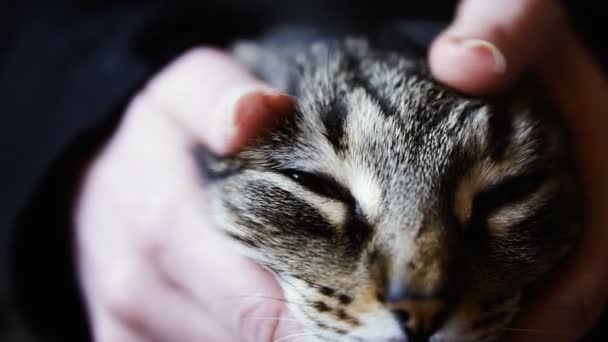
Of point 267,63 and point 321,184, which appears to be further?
point 267,63

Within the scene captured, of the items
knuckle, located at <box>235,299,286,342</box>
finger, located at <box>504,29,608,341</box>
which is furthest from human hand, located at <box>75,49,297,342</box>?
finger, located at <box>504,29,608,341</box>

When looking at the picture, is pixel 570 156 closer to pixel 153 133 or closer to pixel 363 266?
pixel 363 266

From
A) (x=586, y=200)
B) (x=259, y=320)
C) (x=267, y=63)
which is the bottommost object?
(x=259, y=320)

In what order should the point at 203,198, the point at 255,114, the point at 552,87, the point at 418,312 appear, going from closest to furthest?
the point at 418,312 < the point at 255,114 < the point at 203,198 < the point at 552,87

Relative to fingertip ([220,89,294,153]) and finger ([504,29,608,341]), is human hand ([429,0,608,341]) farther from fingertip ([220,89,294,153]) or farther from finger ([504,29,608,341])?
fingertip ([220,89,294,153])

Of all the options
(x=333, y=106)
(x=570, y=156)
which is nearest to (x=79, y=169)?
(x=333, y=106)

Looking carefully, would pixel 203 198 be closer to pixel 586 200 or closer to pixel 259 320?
pixel 259 320

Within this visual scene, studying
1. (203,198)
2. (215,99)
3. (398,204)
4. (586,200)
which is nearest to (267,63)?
(215,99)
